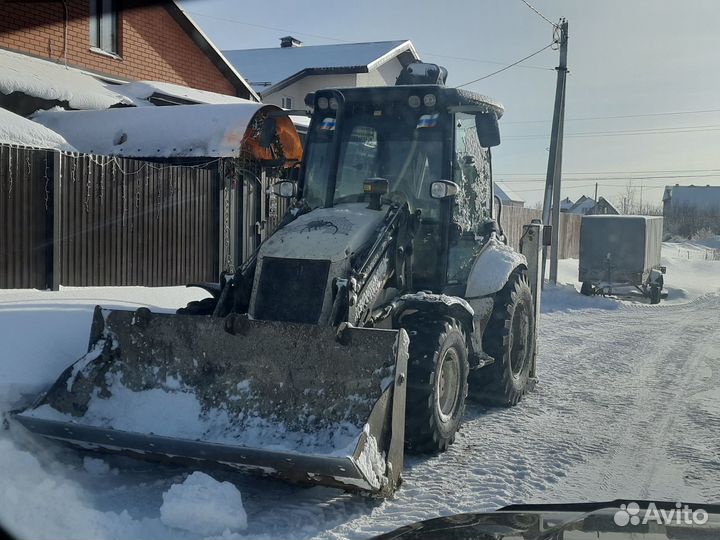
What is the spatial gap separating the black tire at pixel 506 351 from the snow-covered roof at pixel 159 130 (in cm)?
629

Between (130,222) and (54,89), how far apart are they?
409cm

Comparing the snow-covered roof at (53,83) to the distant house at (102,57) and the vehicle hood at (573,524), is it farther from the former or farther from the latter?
the vehicle hood at (573,524)

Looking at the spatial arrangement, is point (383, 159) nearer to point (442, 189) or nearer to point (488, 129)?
point (442, 189)

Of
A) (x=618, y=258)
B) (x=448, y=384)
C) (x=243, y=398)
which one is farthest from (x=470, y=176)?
(x=618, y=258)

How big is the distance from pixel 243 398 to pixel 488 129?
3.41m

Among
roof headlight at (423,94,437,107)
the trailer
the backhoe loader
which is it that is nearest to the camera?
the backhoe loader

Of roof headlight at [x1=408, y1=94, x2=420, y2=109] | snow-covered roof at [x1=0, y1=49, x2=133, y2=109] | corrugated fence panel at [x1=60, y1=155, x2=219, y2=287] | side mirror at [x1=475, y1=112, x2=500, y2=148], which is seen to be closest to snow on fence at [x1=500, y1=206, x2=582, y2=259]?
snow-covered roof at [x1=0, y1=49, x2=133, y2=109]

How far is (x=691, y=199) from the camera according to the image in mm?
84500

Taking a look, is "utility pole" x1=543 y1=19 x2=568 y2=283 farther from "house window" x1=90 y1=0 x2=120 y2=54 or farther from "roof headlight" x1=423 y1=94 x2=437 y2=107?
"roof headlight" x1=423 y1=94 x2=437 y2=107

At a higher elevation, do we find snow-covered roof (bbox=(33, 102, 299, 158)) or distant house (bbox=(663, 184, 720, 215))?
distant house (bbox=(663, 184, 720, 215))

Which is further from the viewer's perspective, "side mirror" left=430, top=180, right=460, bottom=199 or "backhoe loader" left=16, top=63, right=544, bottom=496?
"side mirror" left=430, top=180, right=460, bottom=199

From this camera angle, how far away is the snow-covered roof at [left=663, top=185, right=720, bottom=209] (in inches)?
3265

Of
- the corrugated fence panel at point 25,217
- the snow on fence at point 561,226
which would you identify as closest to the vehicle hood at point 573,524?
the corrugated fence panel at point 25,217

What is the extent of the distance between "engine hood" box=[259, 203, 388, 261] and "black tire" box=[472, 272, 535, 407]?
1.74 metres
